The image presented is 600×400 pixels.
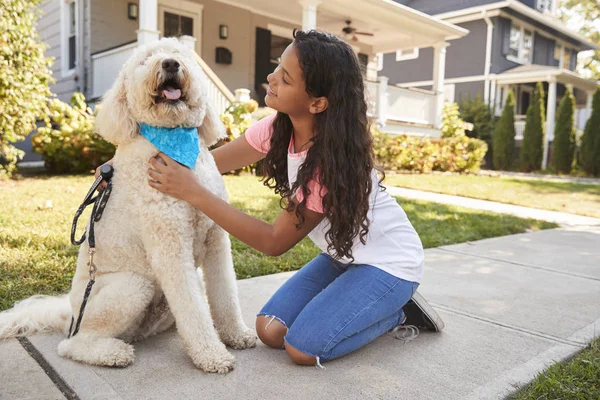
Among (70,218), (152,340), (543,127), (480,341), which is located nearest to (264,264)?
(152,340)

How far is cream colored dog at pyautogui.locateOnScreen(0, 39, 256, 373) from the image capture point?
2154 millimetres

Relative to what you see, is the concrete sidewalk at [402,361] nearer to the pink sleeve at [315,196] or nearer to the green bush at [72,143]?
the pink sleeve at [315,196]

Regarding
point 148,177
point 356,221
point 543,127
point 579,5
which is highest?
point 579,5

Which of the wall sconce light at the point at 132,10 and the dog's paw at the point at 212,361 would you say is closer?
the dog's paw at the point at 212,361

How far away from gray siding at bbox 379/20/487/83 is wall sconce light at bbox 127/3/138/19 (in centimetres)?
1472

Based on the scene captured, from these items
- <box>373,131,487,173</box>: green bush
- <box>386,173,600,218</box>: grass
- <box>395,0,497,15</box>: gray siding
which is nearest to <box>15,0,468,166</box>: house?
<box>373,131,487,173</box>: green bush

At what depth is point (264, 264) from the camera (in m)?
3.93

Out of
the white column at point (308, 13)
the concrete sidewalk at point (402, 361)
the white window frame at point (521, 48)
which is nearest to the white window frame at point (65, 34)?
the white column at point (308, 13)

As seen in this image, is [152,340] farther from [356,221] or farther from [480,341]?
[480,341]

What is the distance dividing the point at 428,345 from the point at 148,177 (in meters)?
1.58

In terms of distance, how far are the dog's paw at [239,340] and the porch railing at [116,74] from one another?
6.58m

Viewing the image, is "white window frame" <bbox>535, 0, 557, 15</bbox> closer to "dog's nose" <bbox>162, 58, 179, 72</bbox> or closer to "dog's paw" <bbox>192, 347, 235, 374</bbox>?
"dog's nose" <bbox>162, 58, 179, 72</bbox>

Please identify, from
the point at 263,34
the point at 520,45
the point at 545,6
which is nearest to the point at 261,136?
the point at 263,34

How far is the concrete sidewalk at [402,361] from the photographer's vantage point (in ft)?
6.70
